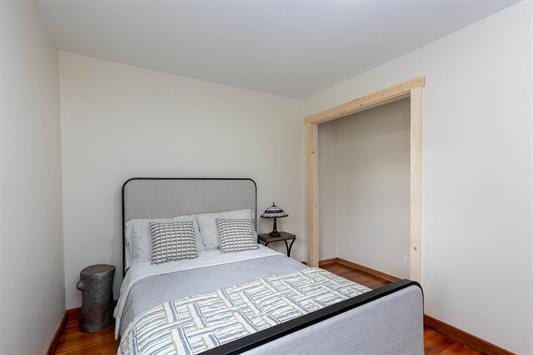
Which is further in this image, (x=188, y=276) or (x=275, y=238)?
(x=275, y=238)

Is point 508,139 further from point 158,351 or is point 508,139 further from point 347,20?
point 158,351

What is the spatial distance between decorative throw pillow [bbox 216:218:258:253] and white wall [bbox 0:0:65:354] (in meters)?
1.44

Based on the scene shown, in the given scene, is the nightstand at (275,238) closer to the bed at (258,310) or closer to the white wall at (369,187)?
the bed at (258,310)

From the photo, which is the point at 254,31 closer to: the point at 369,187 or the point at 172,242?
the point at 172,242

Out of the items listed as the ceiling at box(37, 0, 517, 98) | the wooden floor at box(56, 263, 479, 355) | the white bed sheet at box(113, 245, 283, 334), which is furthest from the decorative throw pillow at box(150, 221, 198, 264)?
the ceiling at box(37, 0, 517, 98)

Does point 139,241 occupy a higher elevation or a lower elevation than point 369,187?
lower

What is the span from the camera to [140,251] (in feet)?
7.92

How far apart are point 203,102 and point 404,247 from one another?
10.7 feet

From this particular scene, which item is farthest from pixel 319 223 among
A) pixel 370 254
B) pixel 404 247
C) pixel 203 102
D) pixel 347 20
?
pixel 347 20

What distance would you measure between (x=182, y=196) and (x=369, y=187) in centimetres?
270

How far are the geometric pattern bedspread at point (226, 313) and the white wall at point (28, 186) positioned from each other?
2.32 feet

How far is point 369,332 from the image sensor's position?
1.29 m

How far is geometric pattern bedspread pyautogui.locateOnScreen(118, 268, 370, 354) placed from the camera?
1.18m

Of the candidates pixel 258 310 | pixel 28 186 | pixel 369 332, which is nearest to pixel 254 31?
pixel 28 186
